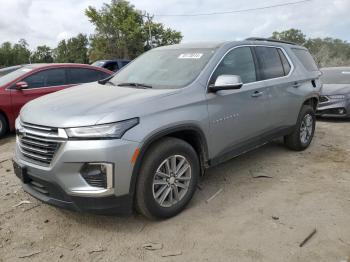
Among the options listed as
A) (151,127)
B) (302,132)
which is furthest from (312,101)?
(151,127)

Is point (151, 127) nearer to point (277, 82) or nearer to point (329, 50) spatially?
point (277, 82)

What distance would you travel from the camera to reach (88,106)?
10.3 ft

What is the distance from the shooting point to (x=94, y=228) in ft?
11.0

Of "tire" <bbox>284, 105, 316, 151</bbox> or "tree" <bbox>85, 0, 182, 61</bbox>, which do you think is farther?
"tree" <bbox>85, 0, 182, 61</bbox>

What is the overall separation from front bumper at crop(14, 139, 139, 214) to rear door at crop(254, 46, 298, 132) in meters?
2.40

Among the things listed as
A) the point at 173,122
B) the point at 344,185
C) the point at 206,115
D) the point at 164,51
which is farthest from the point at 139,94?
the point at 344,185

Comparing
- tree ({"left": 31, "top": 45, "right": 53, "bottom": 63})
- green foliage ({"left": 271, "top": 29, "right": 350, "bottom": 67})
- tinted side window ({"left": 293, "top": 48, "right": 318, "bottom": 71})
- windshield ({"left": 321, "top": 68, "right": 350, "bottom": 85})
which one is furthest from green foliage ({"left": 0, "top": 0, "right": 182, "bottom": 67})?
tinted side window ({"left": 293, "top": 48, "right": 318, "bottom": 71})

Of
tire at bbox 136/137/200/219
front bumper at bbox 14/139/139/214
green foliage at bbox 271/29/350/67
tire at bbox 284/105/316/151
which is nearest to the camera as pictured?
front bumper at bbox 14/139/139/214

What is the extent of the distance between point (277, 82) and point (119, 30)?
46017 mm

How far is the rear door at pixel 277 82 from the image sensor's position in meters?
4.64

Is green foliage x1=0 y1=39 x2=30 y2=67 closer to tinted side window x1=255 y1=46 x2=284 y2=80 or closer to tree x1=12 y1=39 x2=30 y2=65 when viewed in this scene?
tree x1=12 y1=39 x2=30 y2=65

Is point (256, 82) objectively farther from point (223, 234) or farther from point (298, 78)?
point (223, 234)

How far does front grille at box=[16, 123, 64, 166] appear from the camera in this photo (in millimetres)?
2963

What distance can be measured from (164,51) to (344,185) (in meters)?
2.82
